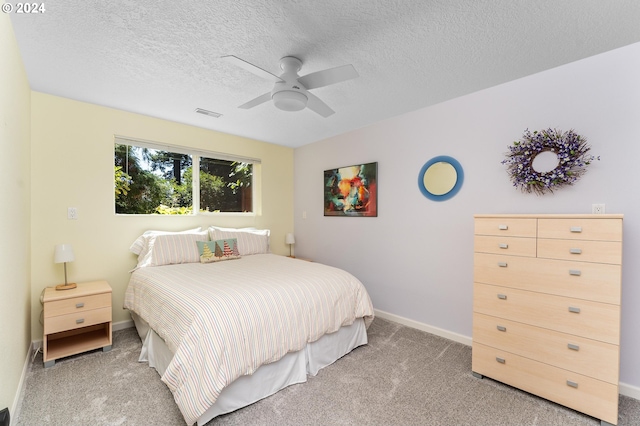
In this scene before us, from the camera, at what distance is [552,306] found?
1.89 m

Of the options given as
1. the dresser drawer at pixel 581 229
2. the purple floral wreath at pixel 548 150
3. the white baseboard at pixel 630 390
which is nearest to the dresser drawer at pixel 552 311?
the dresser drawer at pixel 581 229

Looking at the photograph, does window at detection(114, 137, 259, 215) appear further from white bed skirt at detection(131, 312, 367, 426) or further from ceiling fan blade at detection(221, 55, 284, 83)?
ceiling fan blade at detection(221, 55, 284, 83)

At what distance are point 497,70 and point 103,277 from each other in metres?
4.26

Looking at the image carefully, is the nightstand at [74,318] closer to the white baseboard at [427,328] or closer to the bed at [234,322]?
the bed at [234,322]

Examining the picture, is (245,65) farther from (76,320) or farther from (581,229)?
(76,320)

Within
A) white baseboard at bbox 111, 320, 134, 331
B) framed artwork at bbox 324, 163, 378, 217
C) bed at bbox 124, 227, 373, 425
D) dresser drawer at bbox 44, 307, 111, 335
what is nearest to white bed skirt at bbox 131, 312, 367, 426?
bed at bbox 124, 227, 373, 425

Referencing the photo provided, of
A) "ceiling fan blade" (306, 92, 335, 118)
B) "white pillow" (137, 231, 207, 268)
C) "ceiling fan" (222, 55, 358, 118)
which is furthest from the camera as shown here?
"white pillow" (137, 231, 207, 268)

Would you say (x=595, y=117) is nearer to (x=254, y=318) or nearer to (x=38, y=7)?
(x=254, y=318)

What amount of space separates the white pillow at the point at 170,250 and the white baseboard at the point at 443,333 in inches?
92.9

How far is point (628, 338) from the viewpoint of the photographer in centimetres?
196

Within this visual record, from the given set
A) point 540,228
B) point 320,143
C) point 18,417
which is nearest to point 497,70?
point 540,228

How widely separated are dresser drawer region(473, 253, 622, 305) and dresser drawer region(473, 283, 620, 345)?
0.04 m

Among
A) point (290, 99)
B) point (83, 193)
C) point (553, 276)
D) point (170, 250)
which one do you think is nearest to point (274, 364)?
point (170, 250)

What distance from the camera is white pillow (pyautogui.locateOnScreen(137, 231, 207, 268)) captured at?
2.96 metres
